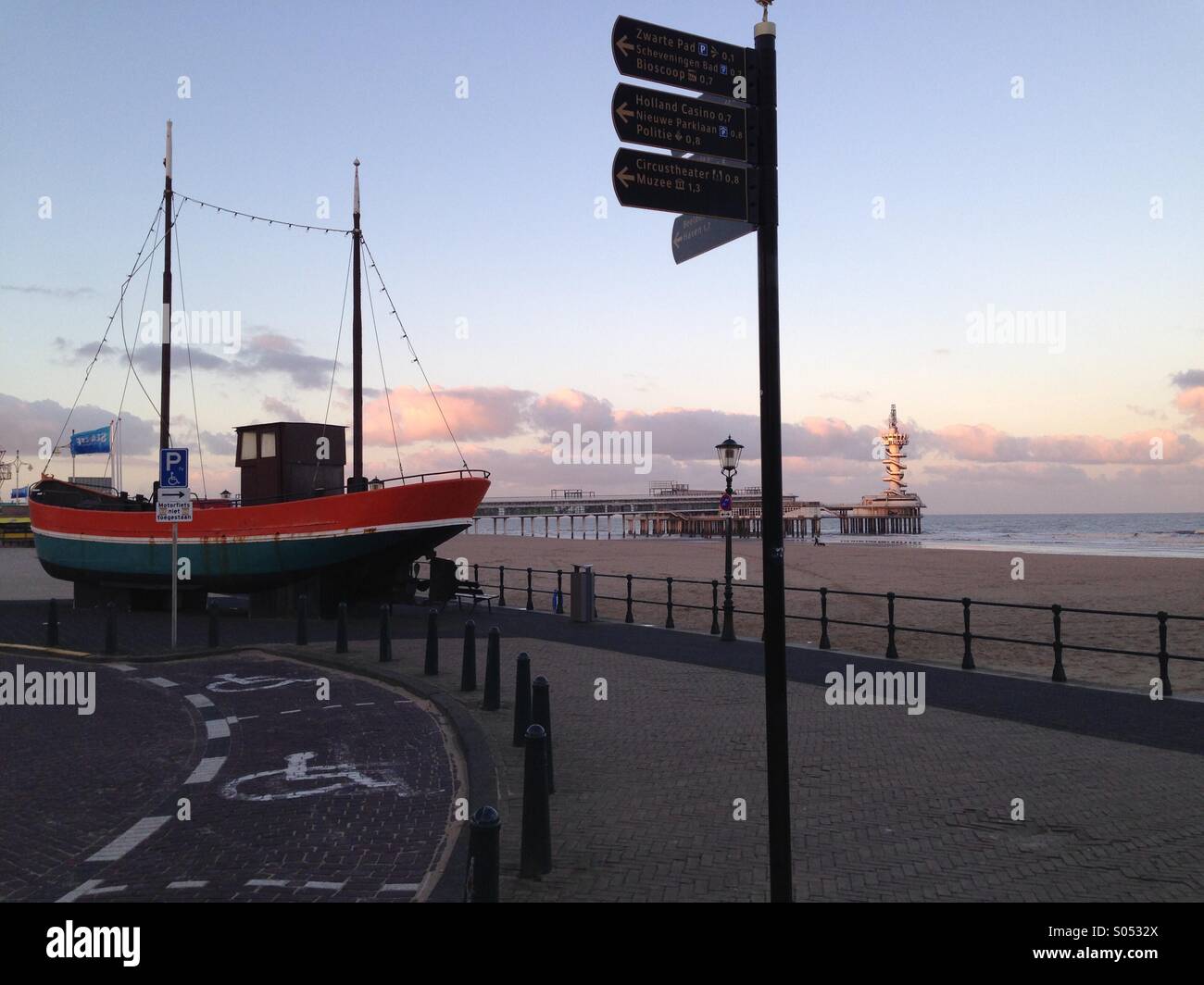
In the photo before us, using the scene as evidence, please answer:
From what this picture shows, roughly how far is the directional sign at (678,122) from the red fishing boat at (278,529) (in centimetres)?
1602

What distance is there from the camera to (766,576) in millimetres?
4211

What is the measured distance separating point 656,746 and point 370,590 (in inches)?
553

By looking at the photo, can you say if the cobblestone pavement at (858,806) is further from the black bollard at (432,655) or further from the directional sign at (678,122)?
the directional sign at (678,122)

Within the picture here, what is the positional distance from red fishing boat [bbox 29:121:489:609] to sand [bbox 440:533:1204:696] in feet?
12.7

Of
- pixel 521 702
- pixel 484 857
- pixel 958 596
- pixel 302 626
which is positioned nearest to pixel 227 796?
pixel 521 702

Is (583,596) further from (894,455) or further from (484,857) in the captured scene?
(894,455)

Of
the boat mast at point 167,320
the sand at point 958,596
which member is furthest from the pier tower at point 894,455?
the boat mast at point 167,320

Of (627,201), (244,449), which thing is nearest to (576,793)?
(627,201)

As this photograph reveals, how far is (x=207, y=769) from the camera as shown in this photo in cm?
795

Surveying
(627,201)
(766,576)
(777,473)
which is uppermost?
(627,201)

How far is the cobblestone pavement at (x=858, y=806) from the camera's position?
5.24 meters

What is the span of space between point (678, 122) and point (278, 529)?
18.2 m

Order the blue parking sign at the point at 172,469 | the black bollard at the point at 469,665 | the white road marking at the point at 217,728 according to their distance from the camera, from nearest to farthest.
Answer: the white road marking at the point at 217,728 → the black bollard at the point at 469,665 → the blue parking sign at the point at 172,469
